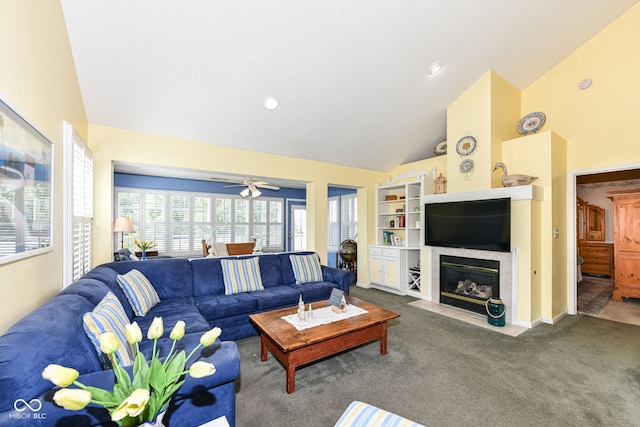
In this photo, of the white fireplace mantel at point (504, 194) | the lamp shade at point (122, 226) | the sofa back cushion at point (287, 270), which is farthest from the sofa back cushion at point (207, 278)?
the white fireplace mantel at point (504, 194)

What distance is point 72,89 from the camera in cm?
247

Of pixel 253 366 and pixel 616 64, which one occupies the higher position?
pixel 616 64

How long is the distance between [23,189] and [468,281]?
4863 millimetres

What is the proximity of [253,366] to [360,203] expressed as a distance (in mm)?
3950

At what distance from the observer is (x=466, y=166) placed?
409cm

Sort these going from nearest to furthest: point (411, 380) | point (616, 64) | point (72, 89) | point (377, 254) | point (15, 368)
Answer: point (15, 368), point (411, 380), point (72, 89), point (616, 64), point (377, 254)

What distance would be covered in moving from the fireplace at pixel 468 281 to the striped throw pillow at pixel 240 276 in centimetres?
294

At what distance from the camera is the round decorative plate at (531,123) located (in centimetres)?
396

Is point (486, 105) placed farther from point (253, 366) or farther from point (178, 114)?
point (253, 366)

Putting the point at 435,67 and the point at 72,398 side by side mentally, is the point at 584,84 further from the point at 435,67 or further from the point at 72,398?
the point at 72,398

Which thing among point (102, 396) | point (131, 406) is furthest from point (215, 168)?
point (131, 406)

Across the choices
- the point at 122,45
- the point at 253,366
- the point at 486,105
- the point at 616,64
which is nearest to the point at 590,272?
the point at 616,64

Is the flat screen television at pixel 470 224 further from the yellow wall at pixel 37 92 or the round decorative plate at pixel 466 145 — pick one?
the yellow wall at pixel 37 92

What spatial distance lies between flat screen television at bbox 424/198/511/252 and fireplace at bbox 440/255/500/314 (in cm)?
29
